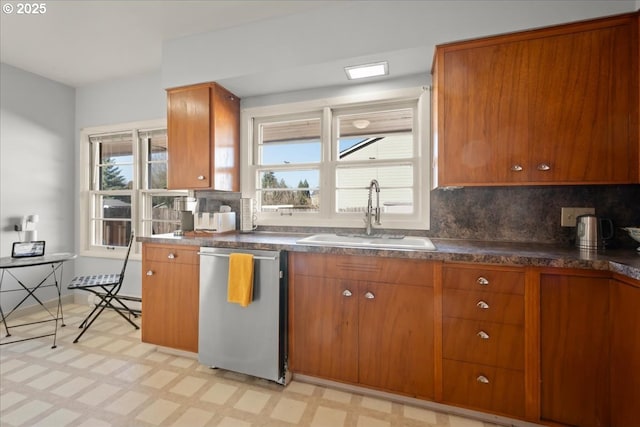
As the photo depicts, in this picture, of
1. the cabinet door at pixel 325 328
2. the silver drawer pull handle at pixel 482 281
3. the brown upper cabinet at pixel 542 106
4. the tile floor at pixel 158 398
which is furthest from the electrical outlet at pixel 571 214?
the cabinet door at pixel 325 328

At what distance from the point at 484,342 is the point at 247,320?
1.45 metres

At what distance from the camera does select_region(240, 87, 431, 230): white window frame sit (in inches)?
90.2

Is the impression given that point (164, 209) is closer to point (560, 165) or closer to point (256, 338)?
point (256, 338)

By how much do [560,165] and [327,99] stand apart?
1.74m

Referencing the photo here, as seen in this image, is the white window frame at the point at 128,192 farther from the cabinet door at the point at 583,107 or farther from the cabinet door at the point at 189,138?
the cabinet door at the point at 583,107

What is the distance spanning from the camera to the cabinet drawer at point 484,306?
4.94ft

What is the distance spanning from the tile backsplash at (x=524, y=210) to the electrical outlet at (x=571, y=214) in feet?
0.10

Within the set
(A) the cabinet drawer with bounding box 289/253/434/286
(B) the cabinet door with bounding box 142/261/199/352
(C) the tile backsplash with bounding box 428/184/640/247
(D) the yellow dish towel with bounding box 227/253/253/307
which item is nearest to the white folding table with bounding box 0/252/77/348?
(B) the cabinet door with bounding box 142/261/199/352

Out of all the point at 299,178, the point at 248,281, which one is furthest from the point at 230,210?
the point at 248,281

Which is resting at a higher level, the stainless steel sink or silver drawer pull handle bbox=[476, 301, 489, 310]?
the stainless steel sink

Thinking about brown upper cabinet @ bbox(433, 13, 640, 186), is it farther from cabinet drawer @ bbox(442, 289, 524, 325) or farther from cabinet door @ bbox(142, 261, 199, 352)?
cabinet door @ bbox(142, 261, 199, 352)

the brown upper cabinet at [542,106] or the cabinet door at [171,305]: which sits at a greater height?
the brown upper cabinet at [542,106]

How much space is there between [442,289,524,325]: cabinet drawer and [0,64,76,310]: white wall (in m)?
4.26

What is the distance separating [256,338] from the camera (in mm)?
1924
